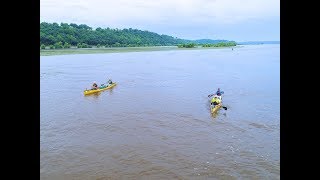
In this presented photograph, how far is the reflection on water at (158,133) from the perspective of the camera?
910 cm

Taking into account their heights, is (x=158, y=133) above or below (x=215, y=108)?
below

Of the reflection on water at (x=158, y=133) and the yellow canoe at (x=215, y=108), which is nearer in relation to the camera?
the reflection on water at (x=158, y=133)

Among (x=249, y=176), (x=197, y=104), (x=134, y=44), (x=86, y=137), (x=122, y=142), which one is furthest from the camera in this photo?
(x=134, y=44)

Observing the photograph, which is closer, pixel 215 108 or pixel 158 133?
pixel 158 133

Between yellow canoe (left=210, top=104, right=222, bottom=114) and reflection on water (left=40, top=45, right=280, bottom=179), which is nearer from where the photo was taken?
reflection on water (left=40, top=45, right=280, bottom=179)

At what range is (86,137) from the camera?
12203mm

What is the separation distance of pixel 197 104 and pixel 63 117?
6.76 m

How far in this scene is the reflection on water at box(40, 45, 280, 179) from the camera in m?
9.10

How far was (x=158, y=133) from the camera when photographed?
12.5m
